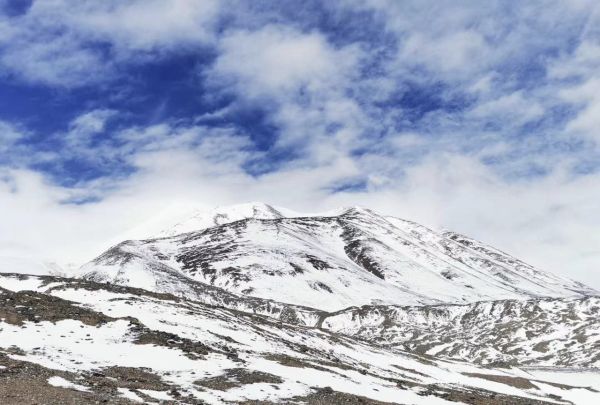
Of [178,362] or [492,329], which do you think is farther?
[492,329]

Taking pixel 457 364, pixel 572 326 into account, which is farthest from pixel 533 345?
pixel 457 364

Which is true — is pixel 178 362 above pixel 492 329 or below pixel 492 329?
below

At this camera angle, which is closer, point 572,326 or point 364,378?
point 364,378

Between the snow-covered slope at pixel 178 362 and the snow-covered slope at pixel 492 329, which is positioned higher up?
the snow-covered slope at pixel 492 329

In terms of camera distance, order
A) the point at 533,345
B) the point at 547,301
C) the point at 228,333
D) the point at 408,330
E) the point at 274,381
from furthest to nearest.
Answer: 1. the point at 547,301
2. the point at 408,330
3. the point at 533,345
4. the point at 228,333
5. the point at 274,381

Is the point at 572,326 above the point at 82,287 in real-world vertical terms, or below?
above

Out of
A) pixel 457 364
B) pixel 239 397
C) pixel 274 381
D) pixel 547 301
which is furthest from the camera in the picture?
pixel 547 301

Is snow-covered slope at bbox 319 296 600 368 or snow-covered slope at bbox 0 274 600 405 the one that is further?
snow-covered slope at bbox 319 296 600 368

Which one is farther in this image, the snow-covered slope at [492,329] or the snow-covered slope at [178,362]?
the snow-covered slope at [492,329]

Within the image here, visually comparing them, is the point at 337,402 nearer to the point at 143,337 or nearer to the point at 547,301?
the point at 143,337

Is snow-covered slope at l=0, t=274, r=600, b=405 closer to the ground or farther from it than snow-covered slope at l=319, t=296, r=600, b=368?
closer to the ground

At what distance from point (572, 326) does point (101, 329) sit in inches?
5604

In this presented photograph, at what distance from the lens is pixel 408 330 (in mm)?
165375

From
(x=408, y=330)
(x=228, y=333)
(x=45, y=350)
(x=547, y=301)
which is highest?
(x=547, y=301)
